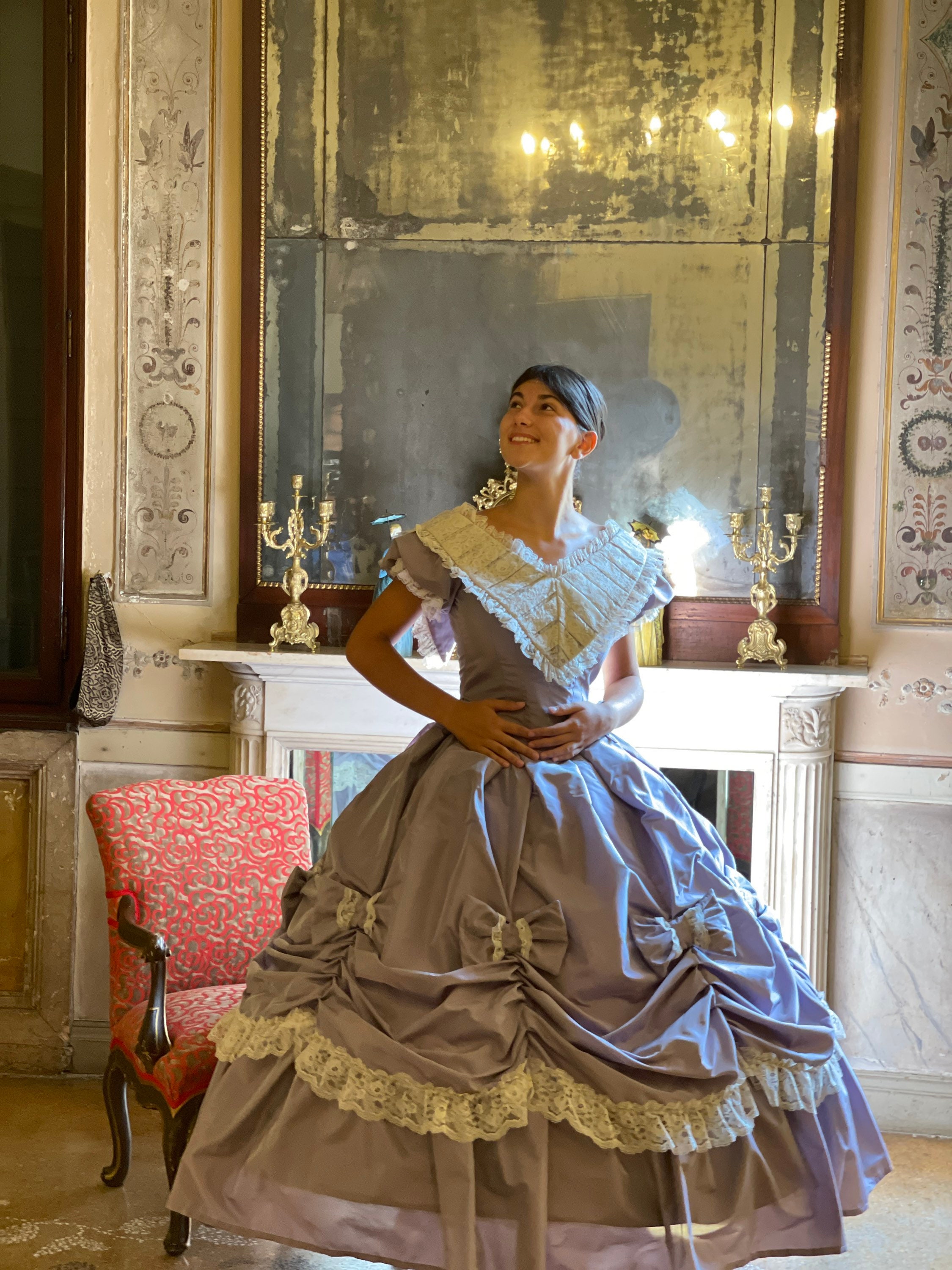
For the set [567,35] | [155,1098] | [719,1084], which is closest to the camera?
[719,1084]

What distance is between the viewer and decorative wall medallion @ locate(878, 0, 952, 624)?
327 centimetres

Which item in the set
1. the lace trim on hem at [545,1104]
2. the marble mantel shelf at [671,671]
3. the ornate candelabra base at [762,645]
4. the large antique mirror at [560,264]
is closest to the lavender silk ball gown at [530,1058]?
the lace trim on hem at [545,1104]

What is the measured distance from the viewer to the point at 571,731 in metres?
2.18

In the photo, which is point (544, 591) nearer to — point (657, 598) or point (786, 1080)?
point (657, 598)

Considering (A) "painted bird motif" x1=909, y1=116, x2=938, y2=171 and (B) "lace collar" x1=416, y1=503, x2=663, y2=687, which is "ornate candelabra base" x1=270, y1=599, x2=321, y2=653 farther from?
(A) "painted bird motif" x1=909, y1=116, x2=938, y2=171

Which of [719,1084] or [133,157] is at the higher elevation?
[133,157]

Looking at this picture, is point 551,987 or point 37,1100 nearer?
point 551,987

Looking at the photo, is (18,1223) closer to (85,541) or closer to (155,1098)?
(155,1098)

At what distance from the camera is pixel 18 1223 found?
2719 mm

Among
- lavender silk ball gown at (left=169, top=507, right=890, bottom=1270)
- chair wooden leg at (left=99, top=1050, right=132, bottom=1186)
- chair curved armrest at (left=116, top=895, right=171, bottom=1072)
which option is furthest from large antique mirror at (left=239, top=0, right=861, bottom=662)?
lavender silk ball gown at (left=169, top=507, right=890, bottom=1270)

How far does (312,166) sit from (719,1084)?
2704 mm

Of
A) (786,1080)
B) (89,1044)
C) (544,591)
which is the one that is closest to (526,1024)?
(786,1080)

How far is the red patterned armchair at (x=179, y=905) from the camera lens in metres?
2.65

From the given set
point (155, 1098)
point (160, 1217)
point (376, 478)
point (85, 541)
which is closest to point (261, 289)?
point (376, 478)
